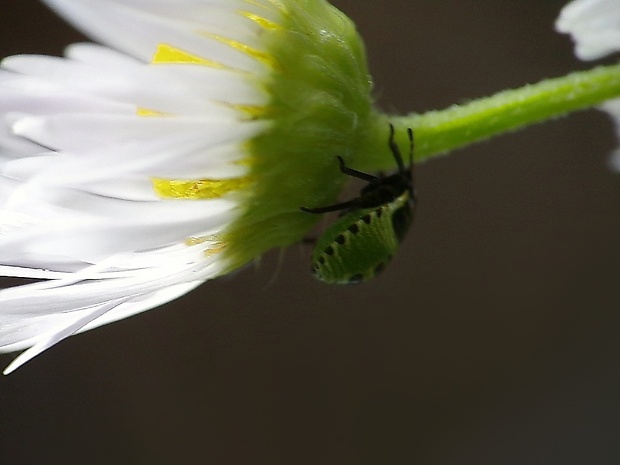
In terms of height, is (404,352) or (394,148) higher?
(394,148)

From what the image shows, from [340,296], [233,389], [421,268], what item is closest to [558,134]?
[421,268]

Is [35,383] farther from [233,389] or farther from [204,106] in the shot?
[204,106]

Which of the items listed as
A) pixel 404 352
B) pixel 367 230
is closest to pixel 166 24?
pixel 367 230

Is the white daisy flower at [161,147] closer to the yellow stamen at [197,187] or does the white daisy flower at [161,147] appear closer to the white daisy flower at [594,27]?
the yellow stamen at [197,187]

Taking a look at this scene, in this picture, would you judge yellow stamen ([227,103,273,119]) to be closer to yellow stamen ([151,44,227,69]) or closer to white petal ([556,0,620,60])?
yellow stamen ([151,44,227,69])


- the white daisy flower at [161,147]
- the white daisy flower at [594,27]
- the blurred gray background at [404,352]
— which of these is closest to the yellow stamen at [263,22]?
the white daisy flower at [161,147]

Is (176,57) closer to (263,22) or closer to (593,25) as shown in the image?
(263,22)
